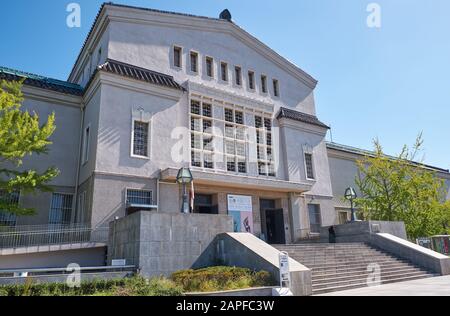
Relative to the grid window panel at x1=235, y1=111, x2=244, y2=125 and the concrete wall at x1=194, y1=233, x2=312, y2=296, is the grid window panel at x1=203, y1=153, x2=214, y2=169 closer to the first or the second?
the grid window panel at x1=235, y1=111, x2=244, y2=125

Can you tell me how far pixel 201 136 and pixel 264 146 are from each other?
18.4 ft

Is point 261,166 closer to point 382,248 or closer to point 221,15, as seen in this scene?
point 382,248

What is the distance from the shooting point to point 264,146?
83.8ft

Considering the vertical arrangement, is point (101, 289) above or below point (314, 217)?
below

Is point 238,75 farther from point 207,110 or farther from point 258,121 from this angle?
point 207,110

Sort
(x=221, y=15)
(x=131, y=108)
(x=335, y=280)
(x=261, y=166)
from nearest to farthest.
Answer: (x=335, y=280)
(x=131, y=108)
(x=261, y=166)
(x=221, y=15)

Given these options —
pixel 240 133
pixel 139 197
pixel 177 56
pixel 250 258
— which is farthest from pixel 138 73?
pixel 250 258

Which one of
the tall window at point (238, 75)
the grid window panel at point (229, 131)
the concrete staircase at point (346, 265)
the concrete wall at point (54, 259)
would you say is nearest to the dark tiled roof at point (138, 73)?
the grid window panel at point (229, 131)

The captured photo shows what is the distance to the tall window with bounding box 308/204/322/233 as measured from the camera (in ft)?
87.3

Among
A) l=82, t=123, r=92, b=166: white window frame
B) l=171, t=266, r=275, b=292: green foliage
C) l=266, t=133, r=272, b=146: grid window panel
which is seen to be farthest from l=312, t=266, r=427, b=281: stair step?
l=82, t=123, r=92, b=166: white window frame

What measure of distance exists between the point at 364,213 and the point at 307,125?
8.84 metres

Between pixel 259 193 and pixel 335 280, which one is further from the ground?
pixel 259 193

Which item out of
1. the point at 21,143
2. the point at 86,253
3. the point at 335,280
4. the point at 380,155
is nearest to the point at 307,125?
the point at 380,155

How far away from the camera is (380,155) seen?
2705 centimetres
